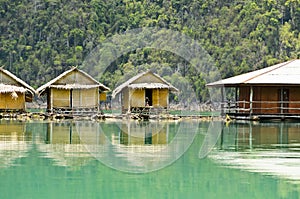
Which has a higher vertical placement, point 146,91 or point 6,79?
point 6,79

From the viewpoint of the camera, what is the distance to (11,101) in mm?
31844

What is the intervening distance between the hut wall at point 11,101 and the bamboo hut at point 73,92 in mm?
850

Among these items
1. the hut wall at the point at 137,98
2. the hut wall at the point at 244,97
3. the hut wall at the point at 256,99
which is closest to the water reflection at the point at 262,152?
the hut wall at the point at 256,99

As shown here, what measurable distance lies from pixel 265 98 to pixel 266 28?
2679 centimetres

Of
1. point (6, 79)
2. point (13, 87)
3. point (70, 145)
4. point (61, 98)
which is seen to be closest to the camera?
point (70, 145)

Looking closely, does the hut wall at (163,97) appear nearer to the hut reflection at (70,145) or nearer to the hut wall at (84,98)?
the hut wall at (84,98)

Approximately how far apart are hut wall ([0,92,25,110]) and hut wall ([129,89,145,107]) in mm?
4931

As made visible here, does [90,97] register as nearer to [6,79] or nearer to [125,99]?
[125,99]

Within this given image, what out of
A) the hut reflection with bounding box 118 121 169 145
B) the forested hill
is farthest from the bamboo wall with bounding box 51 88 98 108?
the forested hill

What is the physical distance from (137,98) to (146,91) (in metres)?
0.64

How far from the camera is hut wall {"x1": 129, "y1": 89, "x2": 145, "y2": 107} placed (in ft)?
107

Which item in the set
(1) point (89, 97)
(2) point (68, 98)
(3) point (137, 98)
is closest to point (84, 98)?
(1) point (89, 97)

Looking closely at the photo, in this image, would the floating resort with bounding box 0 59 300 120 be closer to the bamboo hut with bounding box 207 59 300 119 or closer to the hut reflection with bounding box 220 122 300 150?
the bamboo hut with bounding box 207 59 300 119

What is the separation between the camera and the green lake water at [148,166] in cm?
1002
